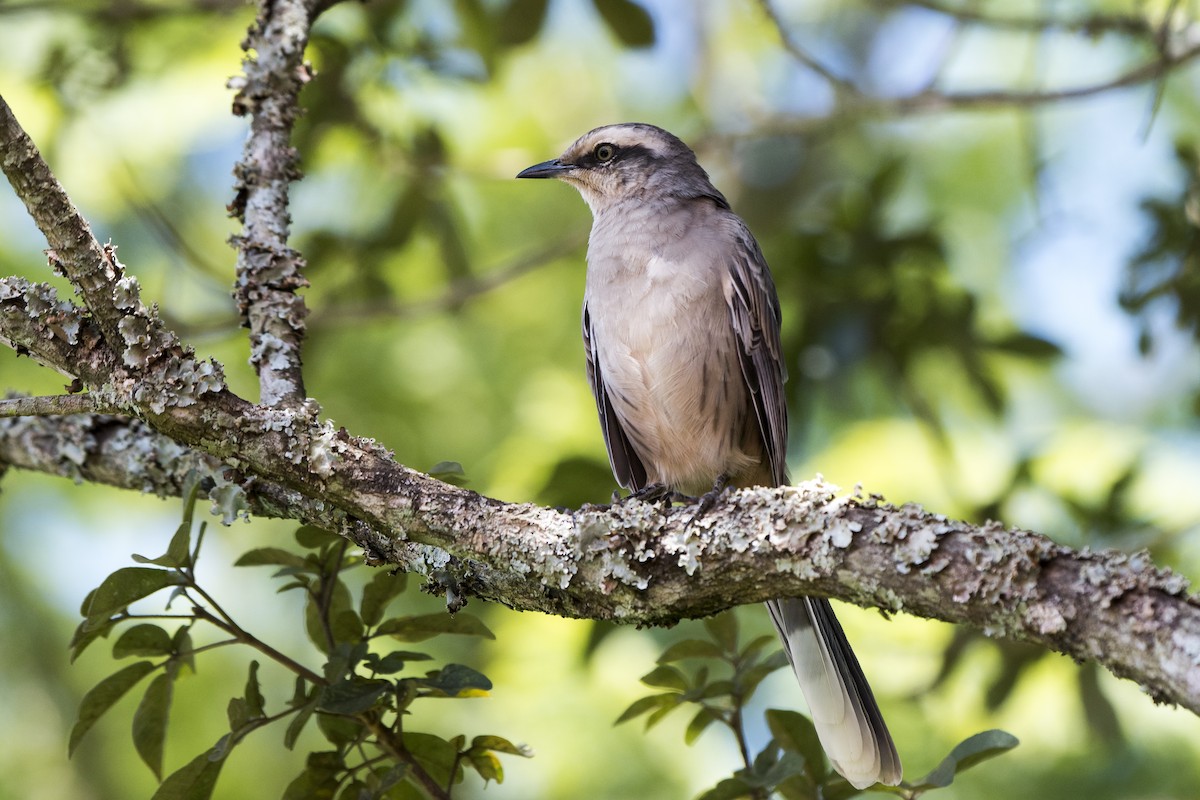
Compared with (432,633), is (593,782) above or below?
above

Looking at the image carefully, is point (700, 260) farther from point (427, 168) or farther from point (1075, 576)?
point (1075, 576)

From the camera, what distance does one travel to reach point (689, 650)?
287cm

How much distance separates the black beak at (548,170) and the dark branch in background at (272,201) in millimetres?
1414

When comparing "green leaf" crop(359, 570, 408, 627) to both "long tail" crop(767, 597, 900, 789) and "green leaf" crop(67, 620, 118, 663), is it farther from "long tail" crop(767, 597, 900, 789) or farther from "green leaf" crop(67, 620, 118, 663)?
"long tail" crop(767, 597, 900, 789)

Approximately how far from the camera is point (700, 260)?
14.2 feet

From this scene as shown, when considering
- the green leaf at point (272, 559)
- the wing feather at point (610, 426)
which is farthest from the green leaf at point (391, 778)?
the wing feather at point (610, 426)

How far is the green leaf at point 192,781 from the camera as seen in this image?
2.58 meters

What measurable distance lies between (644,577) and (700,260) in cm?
213

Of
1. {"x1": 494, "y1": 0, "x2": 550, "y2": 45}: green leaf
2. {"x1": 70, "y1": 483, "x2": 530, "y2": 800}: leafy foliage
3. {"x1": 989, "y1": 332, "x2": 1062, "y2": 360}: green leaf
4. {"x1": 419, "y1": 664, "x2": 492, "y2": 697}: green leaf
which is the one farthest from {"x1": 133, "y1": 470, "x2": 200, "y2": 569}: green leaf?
{"x1": 989, "y1": 332, "x2": 1062, "y2": 360}: green leaf

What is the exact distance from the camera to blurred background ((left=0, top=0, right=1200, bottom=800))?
4.94 metres

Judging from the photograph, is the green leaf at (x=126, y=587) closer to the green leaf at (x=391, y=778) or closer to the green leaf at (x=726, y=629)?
the green leaf at (x=391, y=778)

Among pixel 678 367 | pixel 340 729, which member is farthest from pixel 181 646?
pixel 678 367

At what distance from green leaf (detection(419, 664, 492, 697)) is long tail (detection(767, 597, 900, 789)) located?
93cm

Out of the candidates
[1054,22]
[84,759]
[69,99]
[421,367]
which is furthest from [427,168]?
[84,759]
